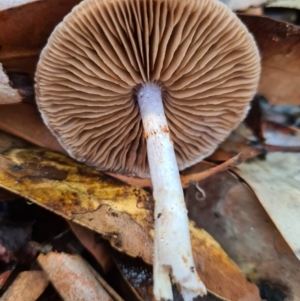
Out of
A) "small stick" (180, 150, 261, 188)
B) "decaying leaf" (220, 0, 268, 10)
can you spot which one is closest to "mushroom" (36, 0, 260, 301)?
"small stick" (180, 150, 261, 188)

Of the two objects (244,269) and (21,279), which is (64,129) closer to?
(21,279)

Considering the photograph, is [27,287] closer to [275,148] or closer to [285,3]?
[275,148]

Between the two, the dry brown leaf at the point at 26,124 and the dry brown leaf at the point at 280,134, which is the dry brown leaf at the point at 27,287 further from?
the dry brown leaf at the point at 280,134

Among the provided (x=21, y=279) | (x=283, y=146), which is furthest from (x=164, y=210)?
(x=283, y=146)

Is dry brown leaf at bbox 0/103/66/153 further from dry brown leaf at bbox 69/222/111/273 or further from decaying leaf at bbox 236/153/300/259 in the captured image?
decaying leaf at bbox 236/153/300/259

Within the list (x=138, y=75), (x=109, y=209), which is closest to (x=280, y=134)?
(x=138, y=75)

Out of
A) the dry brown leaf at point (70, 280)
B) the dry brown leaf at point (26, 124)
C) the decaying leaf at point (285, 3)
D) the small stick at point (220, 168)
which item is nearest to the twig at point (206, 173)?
the small stick at point (220, 168)
